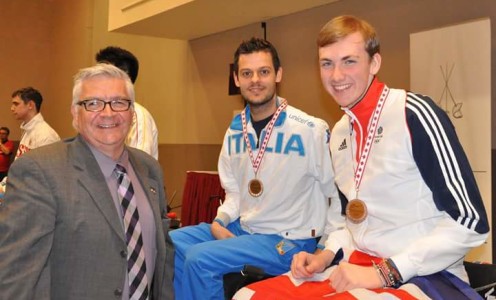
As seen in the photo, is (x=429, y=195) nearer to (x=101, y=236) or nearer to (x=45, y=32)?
(x=101, y=236)

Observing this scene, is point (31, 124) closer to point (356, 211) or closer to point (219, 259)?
point (219, 259)

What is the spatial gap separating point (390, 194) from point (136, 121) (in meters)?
2.00

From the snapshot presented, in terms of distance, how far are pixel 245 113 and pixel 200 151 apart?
5040 millimetres

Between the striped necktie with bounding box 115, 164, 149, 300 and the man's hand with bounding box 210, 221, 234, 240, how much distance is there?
0.86 meters

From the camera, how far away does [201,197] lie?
20.4 ft

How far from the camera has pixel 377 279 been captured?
166 cm

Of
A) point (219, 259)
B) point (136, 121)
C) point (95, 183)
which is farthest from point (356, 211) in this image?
point (136, 121)

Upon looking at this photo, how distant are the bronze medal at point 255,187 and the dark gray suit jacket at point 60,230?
1112 millimetres

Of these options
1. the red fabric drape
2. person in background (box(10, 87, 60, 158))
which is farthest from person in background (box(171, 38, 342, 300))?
Answer: person in background (box(10, 87, 60, 158))

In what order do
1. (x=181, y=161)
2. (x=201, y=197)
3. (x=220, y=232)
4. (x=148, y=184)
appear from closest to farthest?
(x=148, y=184) < (x=220, y=232) < (x=201, y=197) < (x=181, y=161)

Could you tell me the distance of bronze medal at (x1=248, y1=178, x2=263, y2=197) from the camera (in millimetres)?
2809

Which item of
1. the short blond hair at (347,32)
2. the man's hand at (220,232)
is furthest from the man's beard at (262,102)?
the short blond hair at (347,32)

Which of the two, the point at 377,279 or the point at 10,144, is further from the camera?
the point at 10,144

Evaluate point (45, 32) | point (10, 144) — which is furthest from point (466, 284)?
point (45, 32)
